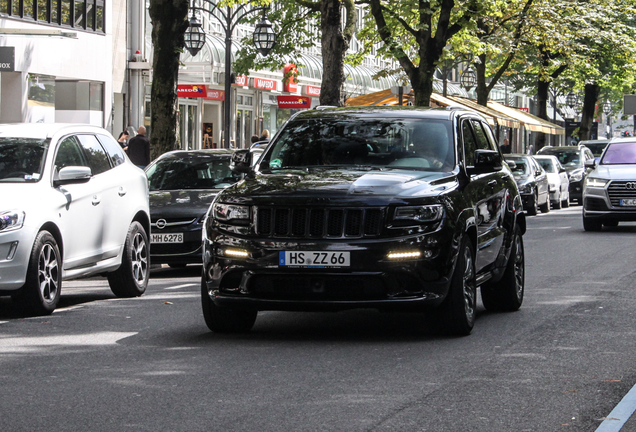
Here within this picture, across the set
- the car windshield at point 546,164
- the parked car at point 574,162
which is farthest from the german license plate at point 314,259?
the parked car at point 574,162

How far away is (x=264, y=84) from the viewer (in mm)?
50375

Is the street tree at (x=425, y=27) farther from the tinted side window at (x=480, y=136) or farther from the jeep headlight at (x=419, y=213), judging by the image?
the jeep headlight at (x=419, y=213)

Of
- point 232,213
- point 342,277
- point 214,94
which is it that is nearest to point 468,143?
point 342,277

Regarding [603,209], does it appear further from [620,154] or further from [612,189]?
[620,154]

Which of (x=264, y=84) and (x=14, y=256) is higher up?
(x=264, y=84)

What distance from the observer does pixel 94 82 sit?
3869cm

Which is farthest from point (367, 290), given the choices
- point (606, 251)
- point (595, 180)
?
point (595, 180)

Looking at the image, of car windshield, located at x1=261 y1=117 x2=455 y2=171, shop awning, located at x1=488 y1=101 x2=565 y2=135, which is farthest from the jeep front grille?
shop awning, located at x1=488 y1=101 x2=565 y2=135

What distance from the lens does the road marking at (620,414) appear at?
234 inches

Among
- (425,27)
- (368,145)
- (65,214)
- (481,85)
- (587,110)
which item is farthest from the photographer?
(587,110)

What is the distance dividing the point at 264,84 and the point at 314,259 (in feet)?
139

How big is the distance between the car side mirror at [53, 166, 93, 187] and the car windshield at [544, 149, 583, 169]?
31.9m

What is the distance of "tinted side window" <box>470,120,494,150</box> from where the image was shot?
1062 cm

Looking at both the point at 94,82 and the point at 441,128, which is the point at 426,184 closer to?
the point at 441,128
